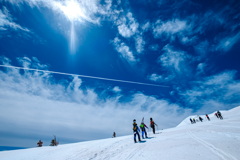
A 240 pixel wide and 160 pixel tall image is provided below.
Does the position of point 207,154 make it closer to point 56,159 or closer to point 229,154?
point 229,154

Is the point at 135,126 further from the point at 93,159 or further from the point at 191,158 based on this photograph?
the point at 191,158

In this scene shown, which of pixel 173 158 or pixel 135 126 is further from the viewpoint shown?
pixel 135 126

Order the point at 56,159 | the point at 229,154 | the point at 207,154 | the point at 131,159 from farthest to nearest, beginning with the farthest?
the point at 56,159, the point at 131,159, the point at 207,154, the point at 229,154

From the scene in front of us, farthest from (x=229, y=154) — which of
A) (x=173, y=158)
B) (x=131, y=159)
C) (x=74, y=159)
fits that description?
(x=74, y=159)

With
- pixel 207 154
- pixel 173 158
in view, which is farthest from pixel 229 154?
pixel 173 158

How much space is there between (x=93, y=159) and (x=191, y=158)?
19.8 feet

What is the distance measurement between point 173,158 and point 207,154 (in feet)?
4.41

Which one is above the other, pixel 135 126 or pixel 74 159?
pixel 135 126

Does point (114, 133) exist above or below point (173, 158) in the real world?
above

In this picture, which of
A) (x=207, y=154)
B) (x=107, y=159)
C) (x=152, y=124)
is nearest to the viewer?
(x=207, y=154)

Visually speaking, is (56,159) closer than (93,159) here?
No

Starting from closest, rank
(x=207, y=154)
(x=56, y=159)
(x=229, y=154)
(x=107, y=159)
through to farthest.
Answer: (x=229, y=154)
(x=207, y=154)
(x=107, y=159)
(x=56, y=159)

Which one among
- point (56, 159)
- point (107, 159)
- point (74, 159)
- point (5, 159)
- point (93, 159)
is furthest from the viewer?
point (5, 159)

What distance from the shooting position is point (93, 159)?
7.95 meters
